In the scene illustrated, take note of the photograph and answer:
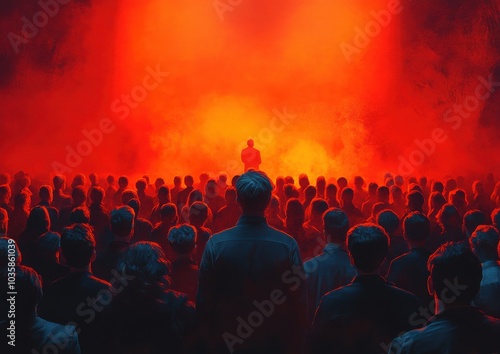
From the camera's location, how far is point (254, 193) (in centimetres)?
348

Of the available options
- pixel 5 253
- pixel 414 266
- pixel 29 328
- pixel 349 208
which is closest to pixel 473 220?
pixel 414 266

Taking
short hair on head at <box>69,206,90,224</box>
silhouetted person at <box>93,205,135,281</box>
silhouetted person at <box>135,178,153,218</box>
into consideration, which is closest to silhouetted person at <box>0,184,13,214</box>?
silhouetted person at <box>135,178,153,218</box>

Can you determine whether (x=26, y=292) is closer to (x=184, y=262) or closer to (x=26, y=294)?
(x=26, y=294)

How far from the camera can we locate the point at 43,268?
176 inches

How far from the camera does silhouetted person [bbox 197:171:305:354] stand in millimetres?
3334

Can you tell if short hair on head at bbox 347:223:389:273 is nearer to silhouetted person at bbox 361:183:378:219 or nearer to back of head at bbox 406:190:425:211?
back of head at bbox 406:190:425:211

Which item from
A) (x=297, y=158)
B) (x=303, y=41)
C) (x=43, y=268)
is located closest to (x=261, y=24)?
(x=303, y=41)

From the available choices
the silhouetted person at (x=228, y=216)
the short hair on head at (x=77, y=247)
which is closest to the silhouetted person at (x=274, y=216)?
the silhouetted person at (x=228, y=216)

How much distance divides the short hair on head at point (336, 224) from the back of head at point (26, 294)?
218cm

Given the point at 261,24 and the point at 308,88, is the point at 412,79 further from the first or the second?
the point at 261,24

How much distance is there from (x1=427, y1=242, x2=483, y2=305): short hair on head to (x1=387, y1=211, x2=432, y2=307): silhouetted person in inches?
A: 62.5

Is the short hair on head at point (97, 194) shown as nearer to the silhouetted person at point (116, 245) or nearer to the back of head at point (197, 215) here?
the back of head at point (197, 215)

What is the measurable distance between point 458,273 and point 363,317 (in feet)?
2.00

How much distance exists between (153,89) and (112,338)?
19925 mm
